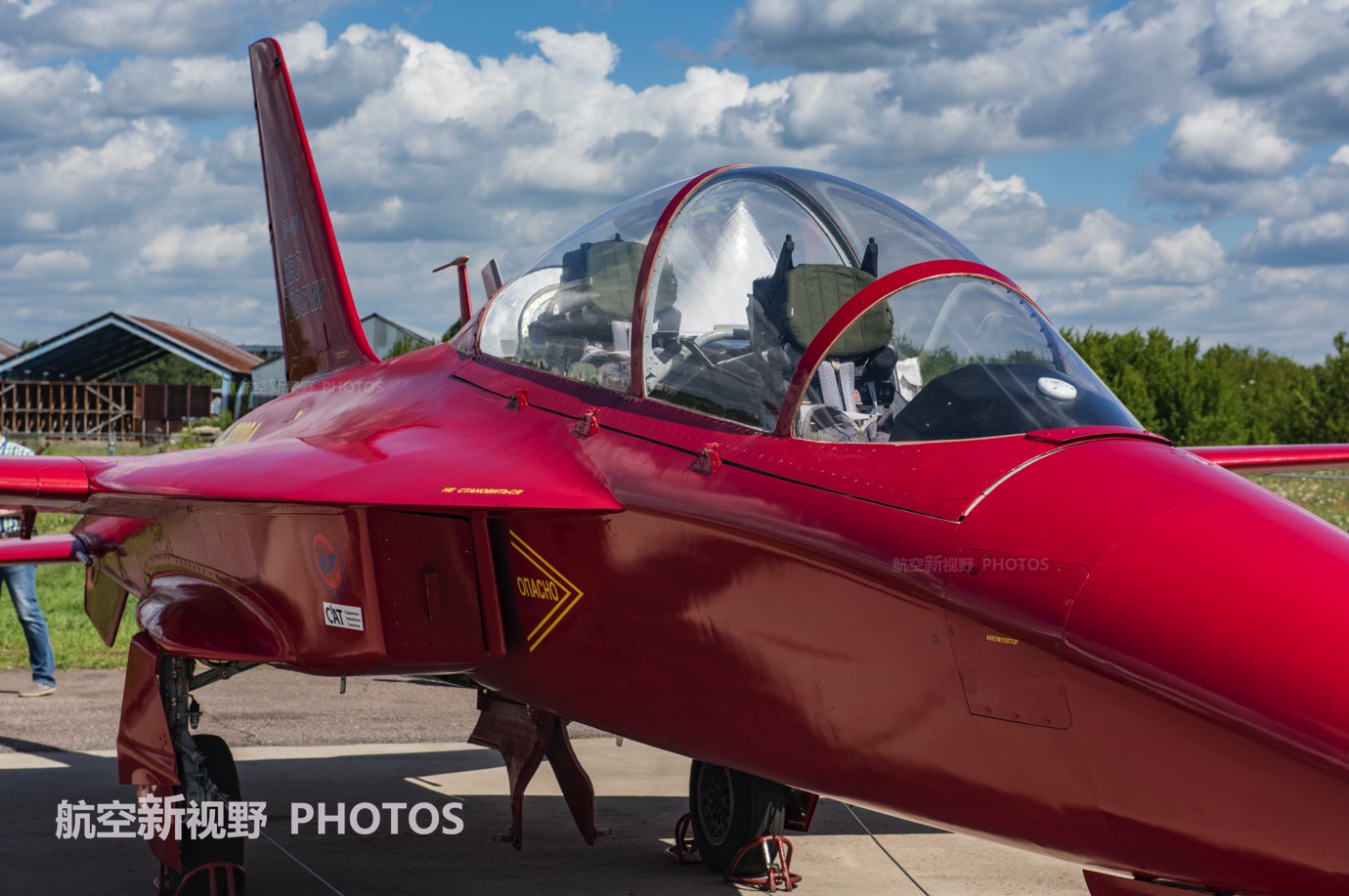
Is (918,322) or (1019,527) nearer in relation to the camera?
(1019,527)

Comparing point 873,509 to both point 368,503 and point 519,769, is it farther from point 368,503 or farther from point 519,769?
point 519,769

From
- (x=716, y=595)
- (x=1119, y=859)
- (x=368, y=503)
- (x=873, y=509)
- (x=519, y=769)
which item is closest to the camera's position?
(x=1119, y=859)

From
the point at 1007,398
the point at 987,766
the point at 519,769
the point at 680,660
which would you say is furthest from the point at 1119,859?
the point at 519,769

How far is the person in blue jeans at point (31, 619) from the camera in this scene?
34.2 feet

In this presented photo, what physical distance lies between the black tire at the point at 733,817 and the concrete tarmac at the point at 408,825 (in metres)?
0.13

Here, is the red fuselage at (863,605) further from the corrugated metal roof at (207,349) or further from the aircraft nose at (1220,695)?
the corrugated metal roof at (207,349)

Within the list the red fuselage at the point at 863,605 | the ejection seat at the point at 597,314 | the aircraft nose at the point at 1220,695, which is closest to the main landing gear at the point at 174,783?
the red fuselage at the point at 863,605

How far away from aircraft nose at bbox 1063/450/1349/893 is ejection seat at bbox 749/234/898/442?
1023mm

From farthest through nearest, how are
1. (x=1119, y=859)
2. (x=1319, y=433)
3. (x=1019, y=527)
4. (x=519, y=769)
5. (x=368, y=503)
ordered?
(x=1319, y=433) → (x=519, y=769) → (x=368, y=503) → (x=1019, y=527) → (x=1119, y=859)

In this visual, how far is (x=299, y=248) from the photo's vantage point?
8.75 meters

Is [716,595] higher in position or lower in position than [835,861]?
higher

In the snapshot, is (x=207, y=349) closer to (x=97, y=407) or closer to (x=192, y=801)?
(x=97, y=407)

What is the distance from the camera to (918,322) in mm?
3914

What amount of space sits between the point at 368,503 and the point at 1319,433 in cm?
5354
